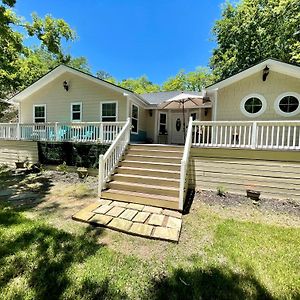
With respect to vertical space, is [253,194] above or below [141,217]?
above

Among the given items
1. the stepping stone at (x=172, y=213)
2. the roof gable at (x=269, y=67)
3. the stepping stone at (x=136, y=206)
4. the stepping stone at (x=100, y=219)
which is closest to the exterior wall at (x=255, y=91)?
→ the roof gable at (x=269, y=67)

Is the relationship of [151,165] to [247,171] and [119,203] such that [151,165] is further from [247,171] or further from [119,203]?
[247,171]

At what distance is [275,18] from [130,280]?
65.1 feet

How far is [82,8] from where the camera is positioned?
543 inches

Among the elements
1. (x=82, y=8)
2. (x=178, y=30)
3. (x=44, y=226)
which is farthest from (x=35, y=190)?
(x=178, y=30)

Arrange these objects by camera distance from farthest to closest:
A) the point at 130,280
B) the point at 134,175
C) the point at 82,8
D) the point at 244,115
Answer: the point at 82,8 → the point at 244,115 → the point at 134,175 → the point at 130,280

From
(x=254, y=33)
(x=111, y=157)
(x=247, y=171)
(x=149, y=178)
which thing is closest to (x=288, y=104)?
(x=247, y=171)

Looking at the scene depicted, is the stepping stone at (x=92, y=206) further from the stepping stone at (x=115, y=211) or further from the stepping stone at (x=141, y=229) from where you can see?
the stepping stone at (x=141, y=229)

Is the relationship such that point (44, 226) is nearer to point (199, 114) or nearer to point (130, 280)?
point (130, 280)

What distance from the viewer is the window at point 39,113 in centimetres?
1191

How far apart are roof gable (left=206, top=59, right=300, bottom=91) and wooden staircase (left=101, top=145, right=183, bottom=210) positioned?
3471mm

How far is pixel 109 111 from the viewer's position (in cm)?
1051

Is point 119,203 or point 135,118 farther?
point 135,118

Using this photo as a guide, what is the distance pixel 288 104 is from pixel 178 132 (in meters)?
5.86
